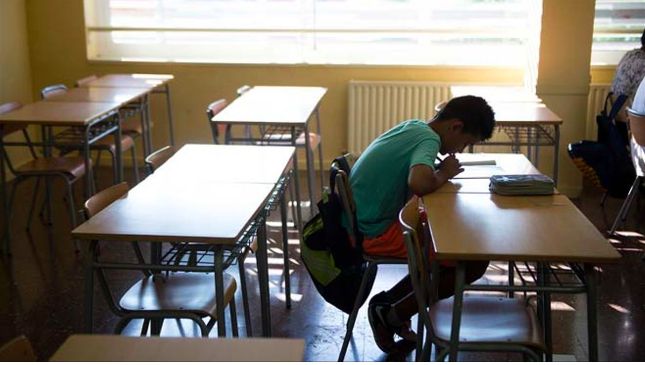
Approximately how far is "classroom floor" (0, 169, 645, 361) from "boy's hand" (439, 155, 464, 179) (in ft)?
2.43

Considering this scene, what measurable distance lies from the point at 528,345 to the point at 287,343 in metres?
0.99

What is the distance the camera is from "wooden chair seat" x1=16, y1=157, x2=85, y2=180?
15.2 feet

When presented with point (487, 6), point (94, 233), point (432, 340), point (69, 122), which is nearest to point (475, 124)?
point (432, 340)

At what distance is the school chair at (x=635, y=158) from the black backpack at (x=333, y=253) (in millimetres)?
2089

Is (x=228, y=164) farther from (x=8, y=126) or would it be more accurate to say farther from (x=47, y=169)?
(x=8, y=126)

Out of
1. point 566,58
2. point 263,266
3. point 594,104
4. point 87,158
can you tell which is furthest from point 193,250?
point 594,104

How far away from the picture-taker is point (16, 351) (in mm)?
1758

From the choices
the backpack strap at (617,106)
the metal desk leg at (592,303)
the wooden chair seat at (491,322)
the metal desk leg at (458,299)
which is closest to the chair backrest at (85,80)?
the backpack strap at (617,106)

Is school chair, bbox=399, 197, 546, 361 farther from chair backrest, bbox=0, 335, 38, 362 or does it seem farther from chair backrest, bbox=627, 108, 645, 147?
chair backrest, bbox=627, 108, 645, 147

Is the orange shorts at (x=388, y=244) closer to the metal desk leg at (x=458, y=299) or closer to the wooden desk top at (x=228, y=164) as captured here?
the wooden desk top at (x=228, y=164)

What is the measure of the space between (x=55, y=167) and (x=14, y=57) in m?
1.97

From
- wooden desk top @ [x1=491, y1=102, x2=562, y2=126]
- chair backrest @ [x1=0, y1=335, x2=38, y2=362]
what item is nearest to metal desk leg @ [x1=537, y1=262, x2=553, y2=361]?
chair backrest @ [x1=0, y1=335, x2=38, y2=362]

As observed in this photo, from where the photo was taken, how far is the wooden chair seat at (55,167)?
4.63m

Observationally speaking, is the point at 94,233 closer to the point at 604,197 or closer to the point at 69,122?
the point at 69,122
